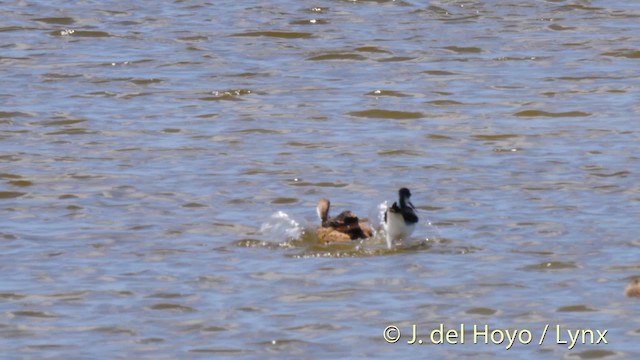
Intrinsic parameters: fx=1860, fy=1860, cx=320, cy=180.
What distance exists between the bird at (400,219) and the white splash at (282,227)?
658 millimetres

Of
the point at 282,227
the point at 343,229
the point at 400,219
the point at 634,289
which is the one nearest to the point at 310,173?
the point at 282,227

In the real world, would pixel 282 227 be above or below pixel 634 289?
below

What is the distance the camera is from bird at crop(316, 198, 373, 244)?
500 inches

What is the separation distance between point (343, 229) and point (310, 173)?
222 cm

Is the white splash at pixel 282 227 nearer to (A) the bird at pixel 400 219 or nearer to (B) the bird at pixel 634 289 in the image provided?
(A) the bird at pixel 400 219

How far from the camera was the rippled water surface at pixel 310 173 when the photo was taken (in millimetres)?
10734

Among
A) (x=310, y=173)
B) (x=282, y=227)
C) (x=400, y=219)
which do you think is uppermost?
(x=400, y=219)

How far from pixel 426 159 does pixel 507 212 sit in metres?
2.13

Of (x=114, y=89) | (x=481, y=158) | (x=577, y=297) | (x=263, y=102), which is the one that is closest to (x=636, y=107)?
(x=481, y=158)

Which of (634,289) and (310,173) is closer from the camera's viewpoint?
(634,289)

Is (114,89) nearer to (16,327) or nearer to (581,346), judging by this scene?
(16,327)

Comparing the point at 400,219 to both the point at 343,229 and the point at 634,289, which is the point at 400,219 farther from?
the point at 634,289

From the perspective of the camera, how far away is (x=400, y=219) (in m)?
12.5

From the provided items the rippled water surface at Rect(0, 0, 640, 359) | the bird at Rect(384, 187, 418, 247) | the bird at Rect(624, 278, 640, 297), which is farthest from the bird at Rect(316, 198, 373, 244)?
the bird at Rect(624, 278, 640, 297)
